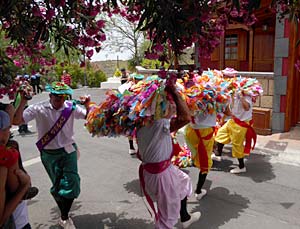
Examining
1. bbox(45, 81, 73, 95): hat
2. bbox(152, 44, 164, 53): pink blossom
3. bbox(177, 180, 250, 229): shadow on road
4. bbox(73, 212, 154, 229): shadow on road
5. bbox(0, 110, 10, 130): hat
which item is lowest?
bbox(73, 212, 154, 229): shadow on road

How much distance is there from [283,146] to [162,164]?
15.1 feet

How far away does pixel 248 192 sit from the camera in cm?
483

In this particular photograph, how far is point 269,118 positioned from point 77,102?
5.53m

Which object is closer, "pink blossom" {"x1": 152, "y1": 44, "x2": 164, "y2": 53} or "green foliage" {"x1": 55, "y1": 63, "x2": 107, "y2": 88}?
"pink blossom" {"x1": 152, "y1": 44, "x2": 164, "y2": 53}

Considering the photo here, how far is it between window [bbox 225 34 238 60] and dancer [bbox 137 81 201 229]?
28.6 ft

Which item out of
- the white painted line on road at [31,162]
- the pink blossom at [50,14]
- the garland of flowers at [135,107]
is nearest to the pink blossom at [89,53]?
the garland of flowers at [135,107]

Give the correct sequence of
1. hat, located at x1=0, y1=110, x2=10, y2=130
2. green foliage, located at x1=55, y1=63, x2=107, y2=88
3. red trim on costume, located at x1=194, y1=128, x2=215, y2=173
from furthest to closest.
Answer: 1. green foliage, located at x1=55, y1=63, x2=107, y2=88
2. red trim on costume, located at x1=194, y1=128, x2=215, y2=173
3. hat, located at x1=0, y1=110, x2=10, y2=130

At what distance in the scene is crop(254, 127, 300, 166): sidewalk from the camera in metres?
6.37

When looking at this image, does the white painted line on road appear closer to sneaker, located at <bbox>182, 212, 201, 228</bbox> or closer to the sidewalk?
sneaker, located at <bbox>182, 212, 201, 228</bbox>

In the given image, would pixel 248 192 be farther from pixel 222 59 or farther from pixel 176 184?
pixel 222 59

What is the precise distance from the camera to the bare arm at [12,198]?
1.95m

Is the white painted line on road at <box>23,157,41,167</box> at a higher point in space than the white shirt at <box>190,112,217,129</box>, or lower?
lower

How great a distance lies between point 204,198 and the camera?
4645 mm

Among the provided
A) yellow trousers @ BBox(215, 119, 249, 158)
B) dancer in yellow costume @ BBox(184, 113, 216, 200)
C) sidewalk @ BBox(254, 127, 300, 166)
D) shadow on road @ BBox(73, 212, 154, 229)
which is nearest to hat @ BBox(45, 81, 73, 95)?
shadow on road @ BBox(73, 212, 154, 229)
